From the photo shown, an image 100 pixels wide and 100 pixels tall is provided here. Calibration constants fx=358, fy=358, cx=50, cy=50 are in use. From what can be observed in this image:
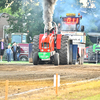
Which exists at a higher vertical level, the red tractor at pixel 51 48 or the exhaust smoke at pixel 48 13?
the exhaust smoke at pixel 48 13

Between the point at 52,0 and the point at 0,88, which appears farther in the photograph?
the point at 52,0

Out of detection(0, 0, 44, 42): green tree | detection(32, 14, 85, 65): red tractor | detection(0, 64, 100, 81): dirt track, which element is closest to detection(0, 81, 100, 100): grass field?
detection(0, 64, 100, 81): dirt track

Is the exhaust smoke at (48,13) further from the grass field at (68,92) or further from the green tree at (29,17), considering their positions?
the green tree at (29,17)

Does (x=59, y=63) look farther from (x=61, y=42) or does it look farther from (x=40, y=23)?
(x=40, y=23)

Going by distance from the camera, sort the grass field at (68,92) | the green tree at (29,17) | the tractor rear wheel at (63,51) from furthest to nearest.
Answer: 1. the green tree at (29,17)
2. the tractor rear wheel at (63,51)
3. the grass field at (68,92)

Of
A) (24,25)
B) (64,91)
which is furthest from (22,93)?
(24,25)

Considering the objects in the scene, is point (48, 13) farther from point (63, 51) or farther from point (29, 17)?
point (29, 17)

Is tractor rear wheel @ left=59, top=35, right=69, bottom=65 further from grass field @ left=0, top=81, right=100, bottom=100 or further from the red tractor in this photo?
grass field @ left=0, top=81, right=100, bottom=100

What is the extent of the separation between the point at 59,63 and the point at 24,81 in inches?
477

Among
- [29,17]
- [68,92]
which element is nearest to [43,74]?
[68,92]

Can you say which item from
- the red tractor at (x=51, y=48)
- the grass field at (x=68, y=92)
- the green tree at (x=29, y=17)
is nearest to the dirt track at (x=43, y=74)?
the grass field at (x=68, y=92)

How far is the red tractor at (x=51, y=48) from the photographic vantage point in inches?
928

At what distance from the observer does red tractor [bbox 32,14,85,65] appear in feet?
77.4

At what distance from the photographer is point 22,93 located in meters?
10.3
